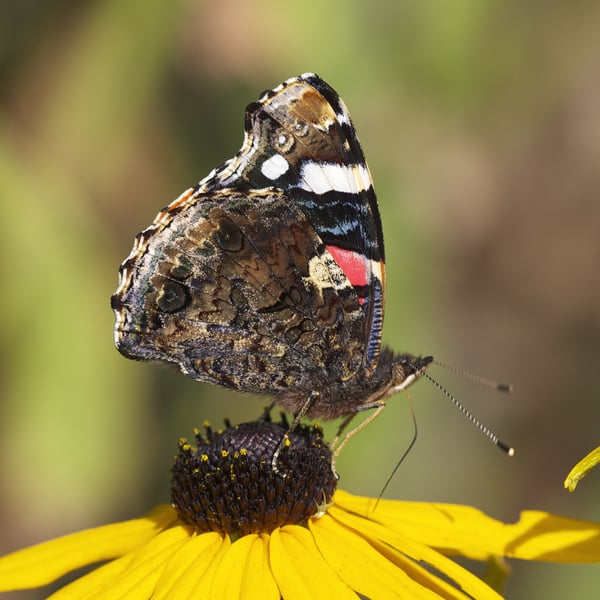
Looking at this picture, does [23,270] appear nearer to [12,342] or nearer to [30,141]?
[12,342]

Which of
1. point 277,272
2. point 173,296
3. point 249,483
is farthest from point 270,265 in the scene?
point 249,483

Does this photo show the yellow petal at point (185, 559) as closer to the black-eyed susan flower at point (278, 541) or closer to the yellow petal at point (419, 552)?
the black-eyed susan flower at point (278, 541)

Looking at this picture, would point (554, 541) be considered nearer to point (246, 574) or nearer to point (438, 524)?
point (438, 524)

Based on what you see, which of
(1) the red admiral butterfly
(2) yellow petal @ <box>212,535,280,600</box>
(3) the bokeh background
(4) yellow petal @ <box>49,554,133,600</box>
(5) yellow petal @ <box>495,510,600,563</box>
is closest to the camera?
(2) yellow petal @ <box>212,535,280,600</box>

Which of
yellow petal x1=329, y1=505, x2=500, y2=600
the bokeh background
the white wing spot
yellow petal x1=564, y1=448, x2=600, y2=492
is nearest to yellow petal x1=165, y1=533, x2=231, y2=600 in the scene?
yellow petal x1=329, y1=505, x2=500, y2=600

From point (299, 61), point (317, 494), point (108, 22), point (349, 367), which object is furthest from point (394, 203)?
point (317, 494)

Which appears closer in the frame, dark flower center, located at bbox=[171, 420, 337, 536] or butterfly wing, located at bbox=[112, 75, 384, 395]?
dark flower center, located at bbox=[171, 420, 337, 536]

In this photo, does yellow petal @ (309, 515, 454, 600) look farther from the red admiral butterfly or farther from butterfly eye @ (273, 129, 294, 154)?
butterfly eye @ (273, 129, 294, 154)

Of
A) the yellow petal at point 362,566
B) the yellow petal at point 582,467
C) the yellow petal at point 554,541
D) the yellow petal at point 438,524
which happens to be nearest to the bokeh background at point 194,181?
the yellow petal at point 438,524
